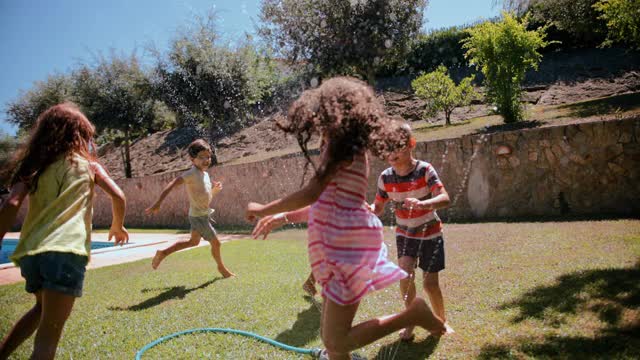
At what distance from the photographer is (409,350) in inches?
116

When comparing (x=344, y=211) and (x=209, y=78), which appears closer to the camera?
(x=344, y=211)

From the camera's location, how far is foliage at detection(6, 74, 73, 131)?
25.2 metres

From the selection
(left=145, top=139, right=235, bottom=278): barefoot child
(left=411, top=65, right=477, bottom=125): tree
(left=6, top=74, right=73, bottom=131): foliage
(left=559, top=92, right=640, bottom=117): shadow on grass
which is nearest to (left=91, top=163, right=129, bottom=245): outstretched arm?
(left=145, top=139, right=235, bottom=278): barefoot child

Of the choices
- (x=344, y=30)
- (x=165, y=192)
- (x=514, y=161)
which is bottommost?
(x=514, y=161)

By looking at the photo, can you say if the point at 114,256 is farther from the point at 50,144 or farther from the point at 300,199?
the point at 300,199

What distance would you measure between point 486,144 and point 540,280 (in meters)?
5.53

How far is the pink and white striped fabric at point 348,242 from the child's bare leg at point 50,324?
1482 millimetres

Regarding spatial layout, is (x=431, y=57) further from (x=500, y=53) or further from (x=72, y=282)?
(x=72, y=282)

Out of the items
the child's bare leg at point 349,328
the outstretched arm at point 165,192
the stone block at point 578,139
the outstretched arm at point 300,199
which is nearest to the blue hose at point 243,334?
the child's bare leg at point 349,328

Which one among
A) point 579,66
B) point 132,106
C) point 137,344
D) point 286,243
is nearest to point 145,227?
point 132,106

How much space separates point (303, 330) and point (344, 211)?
1.75 meters

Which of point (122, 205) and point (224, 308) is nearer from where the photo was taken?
point (122, 205)

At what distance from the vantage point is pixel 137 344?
3.42 m

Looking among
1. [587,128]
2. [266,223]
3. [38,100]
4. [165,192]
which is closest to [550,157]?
[587,128]
